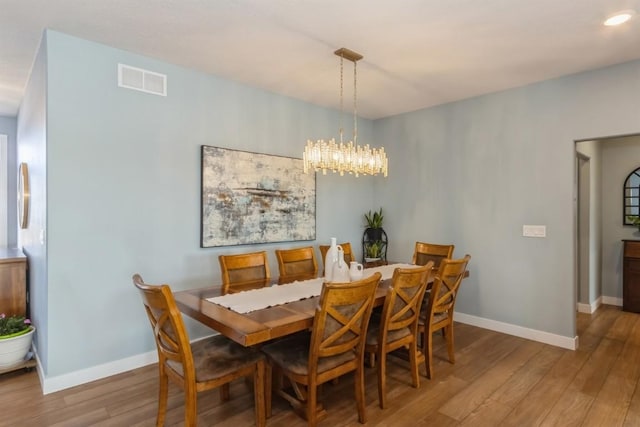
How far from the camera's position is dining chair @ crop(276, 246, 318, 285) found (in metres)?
3.37

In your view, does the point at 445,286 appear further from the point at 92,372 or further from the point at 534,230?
the point at 92,372

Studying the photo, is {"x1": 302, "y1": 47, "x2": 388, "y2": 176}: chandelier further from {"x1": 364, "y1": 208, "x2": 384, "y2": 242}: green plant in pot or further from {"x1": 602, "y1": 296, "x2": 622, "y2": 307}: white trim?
{"x1": 602, "y1": 296, "x2": 622, "y2": 307}: white trim

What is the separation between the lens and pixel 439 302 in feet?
9.39

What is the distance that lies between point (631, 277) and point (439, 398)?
3824 millimetres

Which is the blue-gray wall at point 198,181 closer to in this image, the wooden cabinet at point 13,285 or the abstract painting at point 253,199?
the abstract painting at point 253,199

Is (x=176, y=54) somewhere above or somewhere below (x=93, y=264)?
above

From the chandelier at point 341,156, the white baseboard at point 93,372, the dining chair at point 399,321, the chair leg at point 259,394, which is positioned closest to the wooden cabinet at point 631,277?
the dining chair at point 399,321

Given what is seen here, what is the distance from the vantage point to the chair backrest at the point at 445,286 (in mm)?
2768

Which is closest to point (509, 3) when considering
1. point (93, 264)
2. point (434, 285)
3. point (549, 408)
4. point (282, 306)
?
point (434, 285)

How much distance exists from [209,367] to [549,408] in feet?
7.64

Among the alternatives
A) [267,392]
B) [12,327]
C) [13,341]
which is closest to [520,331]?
[267,392]

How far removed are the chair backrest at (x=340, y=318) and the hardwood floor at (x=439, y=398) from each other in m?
0.57

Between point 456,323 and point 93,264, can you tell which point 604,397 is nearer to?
point 456,323

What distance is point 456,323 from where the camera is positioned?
14.1 feet
